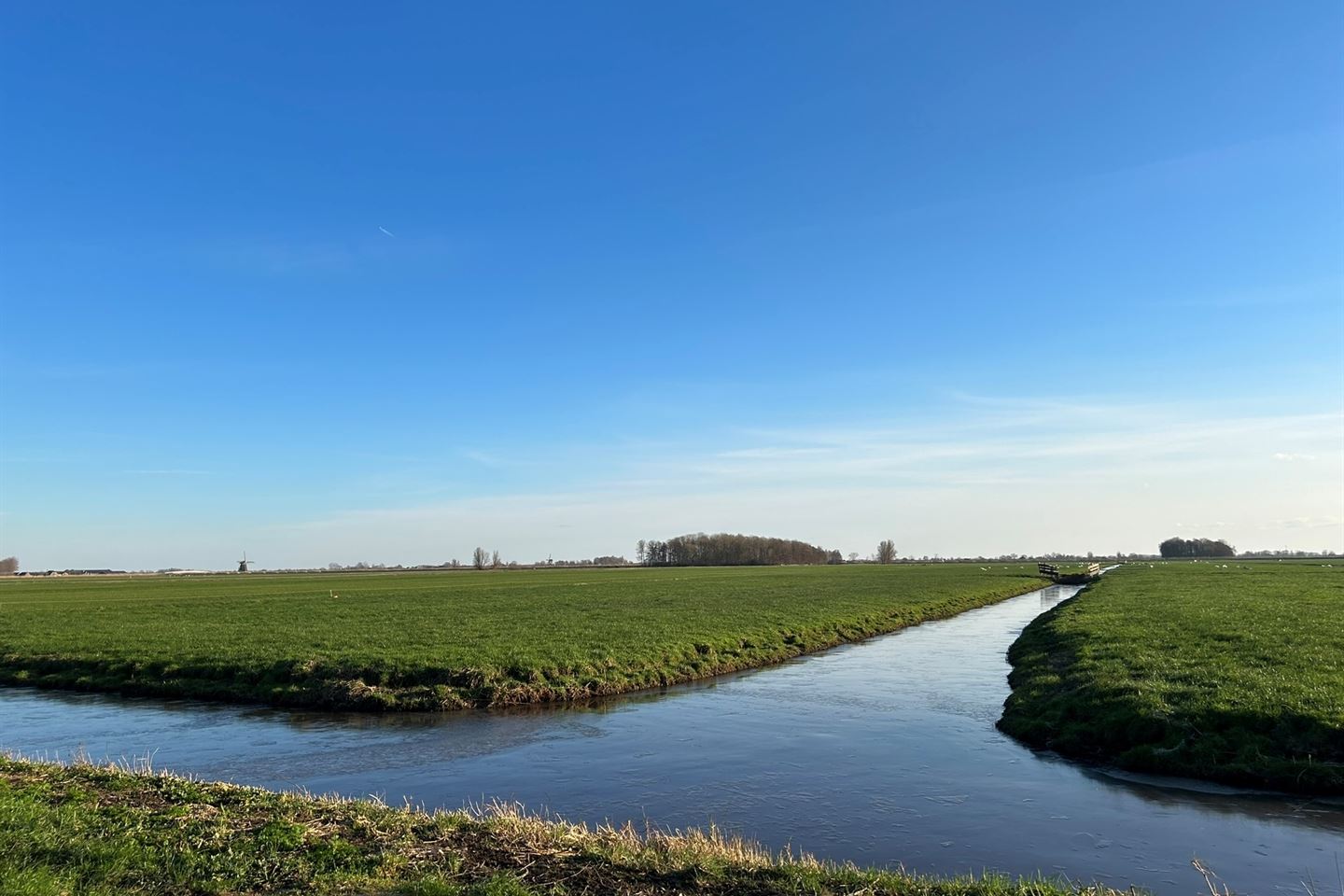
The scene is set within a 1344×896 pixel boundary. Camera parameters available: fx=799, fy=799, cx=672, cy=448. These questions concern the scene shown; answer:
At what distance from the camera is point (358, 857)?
970 cm

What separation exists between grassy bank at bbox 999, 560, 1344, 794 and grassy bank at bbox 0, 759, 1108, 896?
8.38 m

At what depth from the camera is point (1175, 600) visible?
154ft

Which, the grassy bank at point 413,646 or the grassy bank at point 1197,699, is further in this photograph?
the grassy bank at point 413,646

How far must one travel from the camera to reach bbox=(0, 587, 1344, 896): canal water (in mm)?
11805

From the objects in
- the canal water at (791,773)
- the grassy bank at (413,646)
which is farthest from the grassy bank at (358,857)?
the grassy bank at (413,646)

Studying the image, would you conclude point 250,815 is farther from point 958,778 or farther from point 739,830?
point 958,778

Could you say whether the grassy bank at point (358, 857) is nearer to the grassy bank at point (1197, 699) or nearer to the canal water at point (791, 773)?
the canal water at point (791, 773)

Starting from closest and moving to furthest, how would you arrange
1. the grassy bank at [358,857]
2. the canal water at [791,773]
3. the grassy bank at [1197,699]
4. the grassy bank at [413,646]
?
the grassy bank at [358,857], the canal water at [791,773], the grassy bank at [1197,699], the grassy bank at [413,646]

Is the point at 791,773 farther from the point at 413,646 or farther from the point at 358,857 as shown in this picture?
the point at 413,646

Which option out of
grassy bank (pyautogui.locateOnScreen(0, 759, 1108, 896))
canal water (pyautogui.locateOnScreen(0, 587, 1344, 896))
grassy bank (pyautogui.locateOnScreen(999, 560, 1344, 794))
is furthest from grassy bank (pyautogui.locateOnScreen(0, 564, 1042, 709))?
grassy bank (pyautogui.locateOnScreen(0, 759, 1108, 896))

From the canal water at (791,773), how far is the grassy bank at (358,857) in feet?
7.70

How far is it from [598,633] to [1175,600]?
3498 centimetres

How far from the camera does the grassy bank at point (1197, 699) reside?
608 inches

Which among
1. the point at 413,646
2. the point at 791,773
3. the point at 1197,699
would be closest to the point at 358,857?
the point at 791,773
